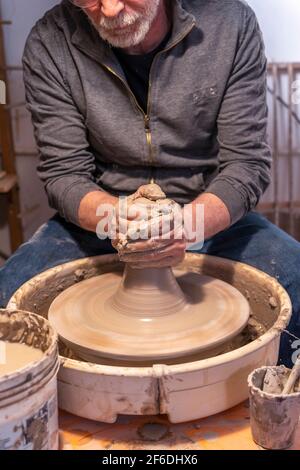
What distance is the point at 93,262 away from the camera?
1.82 meters

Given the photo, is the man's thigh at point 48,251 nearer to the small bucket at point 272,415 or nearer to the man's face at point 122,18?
the man's face at point 122,18

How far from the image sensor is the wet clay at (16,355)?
114 cm

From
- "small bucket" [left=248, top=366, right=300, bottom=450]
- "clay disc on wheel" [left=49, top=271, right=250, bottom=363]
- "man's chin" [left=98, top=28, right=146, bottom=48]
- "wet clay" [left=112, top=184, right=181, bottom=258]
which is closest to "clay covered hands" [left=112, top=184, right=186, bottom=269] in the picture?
"wet clay" [left=112, top=184, right=181, bottom=258]

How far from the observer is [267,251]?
1.84 metres

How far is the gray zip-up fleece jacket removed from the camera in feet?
6.21

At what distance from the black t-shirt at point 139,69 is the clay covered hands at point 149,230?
0.66m

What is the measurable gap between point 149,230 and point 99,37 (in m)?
0.89

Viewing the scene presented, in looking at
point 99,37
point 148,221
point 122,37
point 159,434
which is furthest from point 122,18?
point 159,434

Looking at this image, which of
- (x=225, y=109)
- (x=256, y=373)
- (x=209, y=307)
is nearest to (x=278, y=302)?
(x=209, y=307)

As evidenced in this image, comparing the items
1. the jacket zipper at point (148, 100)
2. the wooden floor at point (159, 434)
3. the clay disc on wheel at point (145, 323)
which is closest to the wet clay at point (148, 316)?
the clay disc on wheel at point (145, 323)

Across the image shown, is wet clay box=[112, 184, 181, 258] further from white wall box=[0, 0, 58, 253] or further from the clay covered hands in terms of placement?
white wall box=[0, 0, 58, 253]

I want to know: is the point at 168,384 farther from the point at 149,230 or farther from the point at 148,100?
the point at 148,100

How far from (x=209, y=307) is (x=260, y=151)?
69 cm
